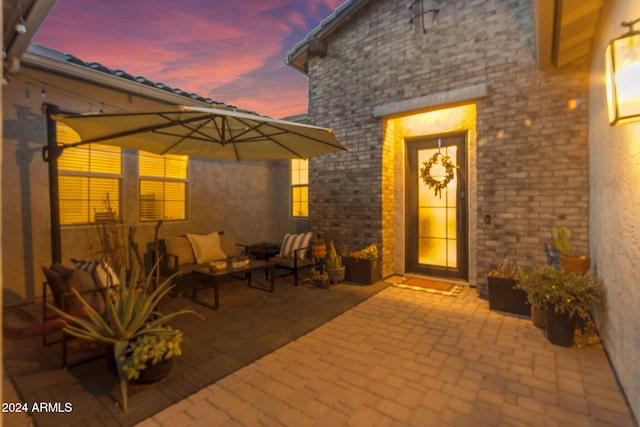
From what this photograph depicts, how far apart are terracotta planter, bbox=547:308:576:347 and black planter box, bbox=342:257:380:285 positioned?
2.81m

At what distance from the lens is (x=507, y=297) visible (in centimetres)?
440

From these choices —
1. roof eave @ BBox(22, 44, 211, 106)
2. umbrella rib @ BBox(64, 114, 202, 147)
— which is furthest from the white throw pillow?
roof eave @ BBox(22, 44, 211, 106)

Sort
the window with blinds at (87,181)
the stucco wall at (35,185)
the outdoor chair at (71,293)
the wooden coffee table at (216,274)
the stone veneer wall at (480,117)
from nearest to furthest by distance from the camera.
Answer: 1. the outdoor chair at (71,293)
2. the stone veneer wall at (480,117)
3. the wooden coffee table at (216,274)
4. the stucco wall at (35,185)
5. the window with blinds at (87,181)

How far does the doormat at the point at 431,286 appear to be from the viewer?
5417mm

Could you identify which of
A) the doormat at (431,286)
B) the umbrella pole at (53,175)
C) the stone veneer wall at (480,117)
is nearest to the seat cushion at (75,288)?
the umbrella pole at (53,175)

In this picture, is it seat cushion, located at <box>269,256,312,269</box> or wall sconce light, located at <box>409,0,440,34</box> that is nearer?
wall sconce light, located at <box>409,0,440,34</box>

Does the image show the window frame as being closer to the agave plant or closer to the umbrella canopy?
the umbrella canopy

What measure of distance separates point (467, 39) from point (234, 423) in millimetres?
5978

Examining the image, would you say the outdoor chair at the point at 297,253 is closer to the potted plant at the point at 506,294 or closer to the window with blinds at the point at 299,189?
the window with blinds at the point at 299,189

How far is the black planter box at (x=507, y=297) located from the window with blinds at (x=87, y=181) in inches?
248

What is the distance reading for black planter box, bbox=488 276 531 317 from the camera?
14.1 ft

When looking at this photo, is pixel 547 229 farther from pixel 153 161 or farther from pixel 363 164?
pixel 153 161

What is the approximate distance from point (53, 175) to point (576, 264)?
23.9ft

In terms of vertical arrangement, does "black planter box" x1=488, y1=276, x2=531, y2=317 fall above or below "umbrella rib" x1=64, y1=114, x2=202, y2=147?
below
